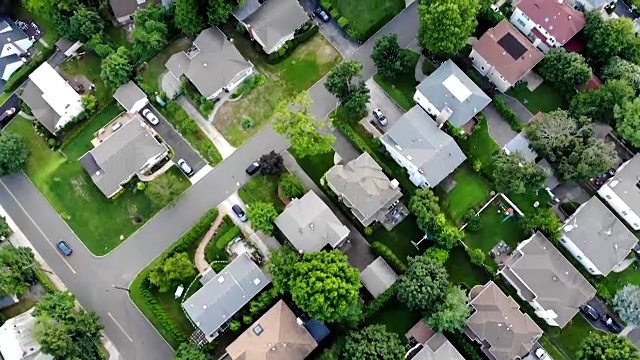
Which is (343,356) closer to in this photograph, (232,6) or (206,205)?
(206,205)

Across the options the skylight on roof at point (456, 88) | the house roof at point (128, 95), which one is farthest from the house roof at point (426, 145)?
the house roof at point (128, 95)

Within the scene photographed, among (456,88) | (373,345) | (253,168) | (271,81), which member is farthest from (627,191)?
(271,81)

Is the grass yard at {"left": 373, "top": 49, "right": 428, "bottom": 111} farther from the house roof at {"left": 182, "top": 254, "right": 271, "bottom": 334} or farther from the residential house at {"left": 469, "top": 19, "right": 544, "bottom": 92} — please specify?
the house roof at {"left": 182, "top": 254, "right": 271, "bottom": 334}

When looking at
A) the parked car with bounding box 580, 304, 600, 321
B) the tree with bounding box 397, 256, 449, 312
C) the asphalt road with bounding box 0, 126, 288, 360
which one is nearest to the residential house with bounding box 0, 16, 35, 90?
the asphalt road with bounding box 0, 126, 288, 360

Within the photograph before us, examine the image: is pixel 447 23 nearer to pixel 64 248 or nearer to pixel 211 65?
pixel 211 65

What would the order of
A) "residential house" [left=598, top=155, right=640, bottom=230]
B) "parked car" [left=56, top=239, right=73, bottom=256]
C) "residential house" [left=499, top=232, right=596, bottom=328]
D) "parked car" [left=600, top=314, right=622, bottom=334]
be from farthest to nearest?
"parked car" [left=56, top=239, right=73, bottom=256] < "residential house" [left=598, top=155, right=640, bottom=230] < "parked car" [left=600, top=314, right=622, bottom=334] < "residential house" [left=499, top=232, right=596, bottom=328]

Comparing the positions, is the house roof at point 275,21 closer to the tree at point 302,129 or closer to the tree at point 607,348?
the tree at point 302,129
